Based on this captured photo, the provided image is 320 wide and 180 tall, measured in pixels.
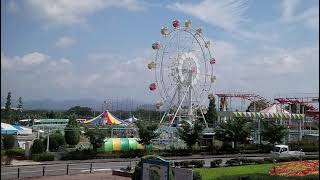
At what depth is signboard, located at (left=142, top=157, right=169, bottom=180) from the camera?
57.8ft

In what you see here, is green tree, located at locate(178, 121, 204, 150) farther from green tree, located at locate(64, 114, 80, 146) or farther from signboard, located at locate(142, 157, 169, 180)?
signboard, located at locate(142, 157, 169, 180)

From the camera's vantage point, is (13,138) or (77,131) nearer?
(13,138)

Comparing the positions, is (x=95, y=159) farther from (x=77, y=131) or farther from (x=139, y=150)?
(x=77, y=131)

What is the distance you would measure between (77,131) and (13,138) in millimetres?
9349

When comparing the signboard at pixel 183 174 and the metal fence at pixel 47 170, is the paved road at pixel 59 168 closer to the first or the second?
the metal fence at pixel 47 170

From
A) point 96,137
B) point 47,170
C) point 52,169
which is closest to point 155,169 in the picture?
point 47,170

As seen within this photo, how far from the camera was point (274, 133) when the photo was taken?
180 feet

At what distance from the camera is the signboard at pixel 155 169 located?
17625 millimetres

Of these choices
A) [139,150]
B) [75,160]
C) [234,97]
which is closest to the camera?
[75,160]

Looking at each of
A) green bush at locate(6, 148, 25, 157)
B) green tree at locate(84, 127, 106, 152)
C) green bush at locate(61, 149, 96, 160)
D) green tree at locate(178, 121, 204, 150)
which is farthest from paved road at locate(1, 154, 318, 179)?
green tree at locate(178, 121, 204, 150)

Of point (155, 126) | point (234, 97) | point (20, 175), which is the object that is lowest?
point (20, 175)

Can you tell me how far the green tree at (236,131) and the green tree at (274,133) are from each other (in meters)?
2.81

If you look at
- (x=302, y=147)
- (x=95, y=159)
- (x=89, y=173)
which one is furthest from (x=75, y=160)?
(x=302, y=147)

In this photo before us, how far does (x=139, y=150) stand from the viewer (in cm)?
4797
